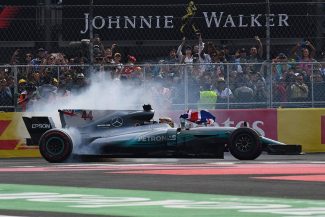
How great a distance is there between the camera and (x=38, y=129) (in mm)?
17516

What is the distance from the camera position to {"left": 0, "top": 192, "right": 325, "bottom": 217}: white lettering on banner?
8.64m

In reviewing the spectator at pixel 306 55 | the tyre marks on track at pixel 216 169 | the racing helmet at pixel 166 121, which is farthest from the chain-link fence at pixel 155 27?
the tyre marks on track at pixel 216 169

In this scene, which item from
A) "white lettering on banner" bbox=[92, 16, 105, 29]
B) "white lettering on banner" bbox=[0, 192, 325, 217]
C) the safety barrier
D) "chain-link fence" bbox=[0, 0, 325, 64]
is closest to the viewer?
"white lettering on banner" bbox=[0, 192, 325, 217]

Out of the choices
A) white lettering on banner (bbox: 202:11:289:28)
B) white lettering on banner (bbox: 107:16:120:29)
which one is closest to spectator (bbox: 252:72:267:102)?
white lettering on banner (bbox: 202:11:289:28)

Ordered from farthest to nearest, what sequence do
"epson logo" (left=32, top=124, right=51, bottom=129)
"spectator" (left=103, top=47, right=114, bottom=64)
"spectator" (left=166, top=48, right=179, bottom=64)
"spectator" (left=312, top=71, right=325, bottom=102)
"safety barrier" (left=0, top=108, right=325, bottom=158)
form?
"spectator" (left=166, top=48, right=179, bottom=64), "spectator" (left=103, top=47, right=114, bottom=64), "safety barrier" (left=0, top=108, right=325, bottom=158), "spectator" (left=312, top=71, right=325, bottom=102), "epson logo" (left=32, top=124, right=51, bottom=129)

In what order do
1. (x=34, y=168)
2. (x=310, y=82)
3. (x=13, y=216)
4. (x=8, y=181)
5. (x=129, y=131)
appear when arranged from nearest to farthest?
(x=13, y=216) < (x=8, y=181) < (x=34, y=168) < (x=129, y=131) < (x=310, y=82)

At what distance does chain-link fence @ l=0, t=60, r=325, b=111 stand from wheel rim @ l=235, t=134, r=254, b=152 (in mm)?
2635

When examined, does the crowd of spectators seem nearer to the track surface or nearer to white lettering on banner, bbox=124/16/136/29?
the track surface

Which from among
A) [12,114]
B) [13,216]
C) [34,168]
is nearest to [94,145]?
[34,168]

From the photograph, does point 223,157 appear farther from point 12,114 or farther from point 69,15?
point 69,15

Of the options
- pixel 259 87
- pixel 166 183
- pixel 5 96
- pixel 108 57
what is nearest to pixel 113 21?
pixel 108 57

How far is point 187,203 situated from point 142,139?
7.31 metres

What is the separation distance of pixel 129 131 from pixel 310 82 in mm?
4135

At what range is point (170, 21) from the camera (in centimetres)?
2253
